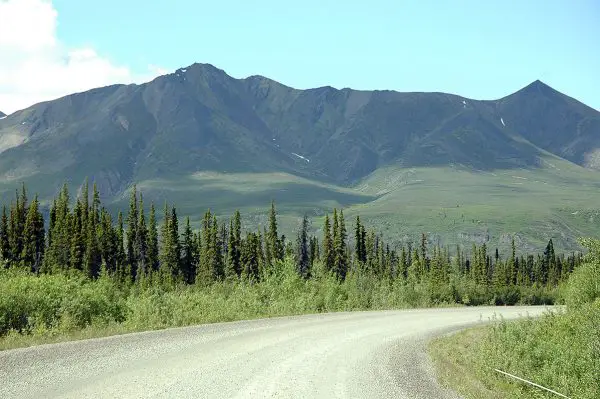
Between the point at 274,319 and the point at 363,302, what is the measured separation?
606 inches

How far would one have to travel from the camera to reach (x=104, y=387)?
1127 cm

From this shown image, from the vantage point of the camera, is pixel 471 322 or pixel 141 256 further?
pixel 141 256

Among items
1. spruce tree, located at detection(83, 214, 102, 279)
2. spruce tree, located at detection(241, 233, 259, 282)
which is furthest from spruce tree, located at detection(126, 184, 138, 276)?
spruce tree, located at detection(241, 233, 259, 282)

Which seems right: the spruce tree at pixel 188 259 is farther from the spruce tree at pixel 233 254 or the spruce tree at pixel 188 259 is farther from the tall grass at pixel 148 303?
the tall grass at pixel 148 303

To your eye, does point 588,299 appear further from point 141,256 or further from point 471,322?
point 141,256

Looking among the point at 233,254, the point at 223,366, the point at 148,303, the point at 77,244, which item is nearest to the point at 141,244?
the point at 77,244

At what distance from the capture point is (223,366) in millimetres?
13938

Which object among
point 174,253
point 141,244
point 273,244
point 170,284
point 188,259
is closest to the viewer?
point 170,284

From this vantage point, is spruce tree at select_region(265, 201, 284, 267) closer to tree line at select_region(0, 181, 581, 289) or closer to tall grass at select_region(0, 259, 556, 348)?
tree line at select_region(0, 181, 581, 289)

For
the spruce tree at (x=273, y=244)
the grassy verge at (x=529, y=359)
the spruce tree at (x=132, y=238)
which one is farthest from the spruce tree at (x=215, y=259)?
the grassy verge at (x=529, y=359)

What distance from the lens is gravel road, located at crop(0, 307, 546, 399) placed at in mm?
11445

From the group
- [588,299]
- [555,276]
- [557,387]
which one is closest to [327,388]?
[557,387]

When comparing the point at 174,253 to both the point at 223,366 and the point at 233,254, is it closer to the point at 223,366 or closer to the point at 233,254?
the point at 233,254

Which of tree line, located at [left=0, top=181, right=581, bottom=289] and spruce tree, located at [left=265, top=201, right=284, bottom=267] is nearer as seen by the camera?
tree line, located at [left=0, top=181, right=581, bottom=289]
